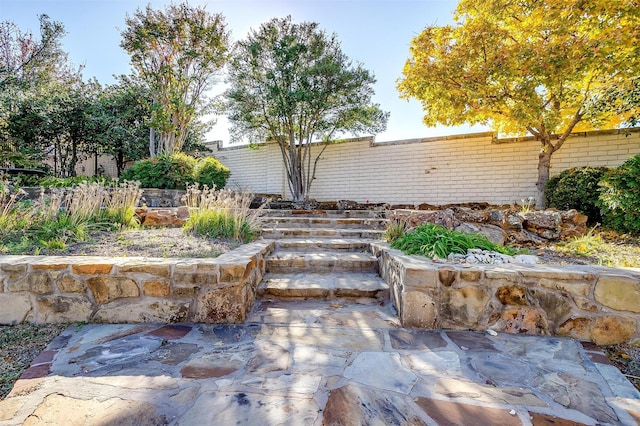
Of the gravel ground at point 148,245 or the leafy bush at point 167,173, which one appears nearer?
the gravel ground at point 148,245

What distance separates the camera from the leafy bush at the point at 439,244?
2596mm

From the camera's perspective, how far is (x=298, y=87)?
6.85 m

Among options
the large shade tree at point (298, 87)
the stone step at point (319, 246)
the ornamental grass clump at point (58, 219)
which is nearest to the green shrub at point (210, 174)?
the large shade tree at point (298, 87)

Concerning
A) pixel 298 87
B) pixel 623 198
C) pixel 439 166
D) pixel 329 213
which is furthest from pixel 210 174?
pixel 623 198

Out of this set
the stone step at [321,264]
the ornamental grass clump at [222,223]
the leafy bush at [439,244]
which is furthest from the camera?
the ornamental grass clump at [222,223]

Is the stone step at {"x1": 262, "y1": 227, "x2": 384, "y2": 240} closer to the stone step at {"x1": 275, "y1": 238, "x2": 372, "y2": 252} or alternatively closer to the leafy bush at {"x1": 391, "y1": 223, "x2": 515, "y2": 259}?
the stone step at {"x1": 275, "y1": 238, "x2": 372, "y2": 252}

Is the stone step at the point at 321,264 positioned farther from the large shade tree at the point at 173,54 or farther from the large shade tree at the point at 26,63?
the large shade tree at the point at 26,63

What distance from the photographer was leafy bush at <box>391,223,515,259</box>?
8.52 ft

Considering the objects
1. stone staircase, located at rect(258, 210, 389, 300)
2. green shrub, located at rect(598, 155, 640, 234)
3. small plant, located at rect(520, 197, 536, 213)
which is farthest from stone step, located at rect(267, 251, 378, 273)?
green shrub, located at rect(598, 155, 640, 234)

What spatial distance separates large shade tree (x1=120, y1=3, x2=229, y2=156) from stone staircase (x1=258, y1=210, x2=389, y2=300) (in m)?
5.63

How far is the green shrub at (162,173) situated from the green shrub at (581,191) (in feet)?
24.3

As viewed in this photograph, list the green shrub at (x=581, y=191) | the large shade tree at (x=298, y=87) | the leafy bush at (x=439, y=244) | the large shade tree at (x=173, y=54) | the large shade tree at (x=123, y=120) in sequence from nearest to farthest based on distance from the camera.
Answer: the leafy bush at (x=439, y=244)
the green shrub at (x=581, y=191)
the large shade tree at (x=298, y=87)
the large shade tree at (x=173, y=54)
the large shade tree at (x=123, y=120)

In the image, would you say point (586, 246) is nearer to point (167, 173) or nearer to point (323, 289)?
point (323, 289)

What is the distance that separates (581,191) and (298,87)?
588 centimetres
